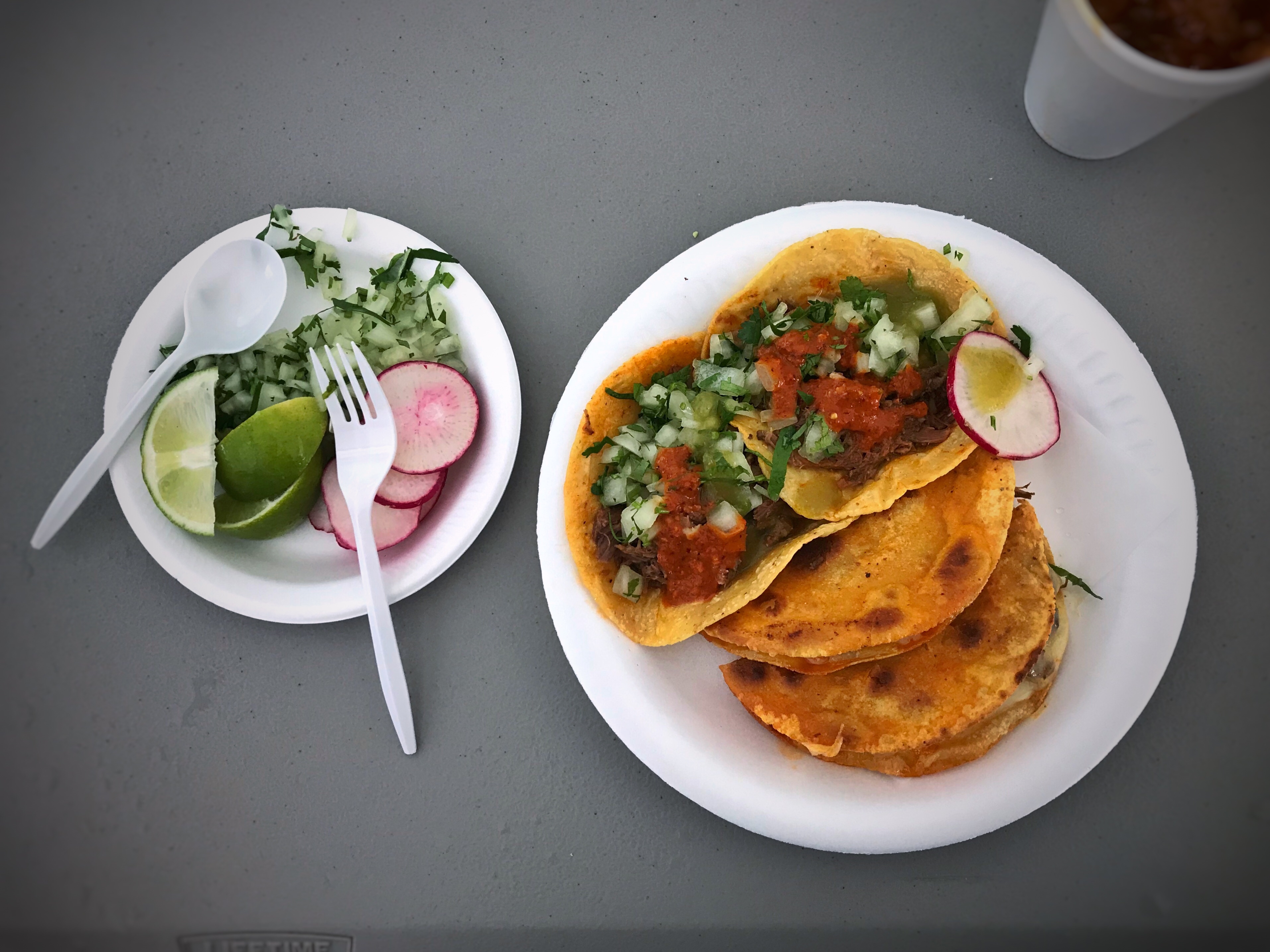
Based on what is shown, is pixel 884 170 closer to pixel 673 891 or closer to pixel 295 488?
pixel 295 488

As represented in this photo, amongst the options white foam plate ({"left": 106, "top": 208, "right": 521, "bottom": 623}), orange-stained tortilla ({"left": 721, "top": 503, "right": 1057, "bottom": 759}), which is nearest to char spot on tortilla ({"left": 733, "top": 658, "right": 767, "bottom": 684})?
orange-stained tortilla ({"left": 721, "top": 503, "right": 1057, "bottom": 759})

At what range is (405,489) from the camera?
182cm

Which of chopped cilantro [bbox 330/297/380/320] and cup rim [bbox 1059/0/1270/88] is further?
chopped cilantro [bbox 330/297/380/320]

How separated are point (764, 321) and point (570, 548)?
1.94 ft

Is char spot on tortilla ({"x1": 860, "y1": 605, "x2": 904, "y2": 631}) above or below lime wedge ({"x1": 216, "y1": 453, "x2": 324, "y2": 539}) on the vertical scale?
below

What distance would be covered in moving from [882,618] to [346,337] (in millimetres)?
1271

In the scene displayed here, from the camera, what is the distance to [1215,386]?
1.87m

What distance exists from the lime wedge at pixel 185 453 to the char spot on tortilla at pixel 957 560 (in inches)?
57.4

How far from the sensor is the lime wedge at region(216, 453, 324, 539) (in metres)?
1.77

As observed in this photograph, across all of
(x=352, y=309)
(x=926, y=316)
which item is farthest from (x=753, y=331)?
(x=352, y=309)

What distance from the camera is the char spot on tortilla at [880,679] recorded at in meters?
1.62

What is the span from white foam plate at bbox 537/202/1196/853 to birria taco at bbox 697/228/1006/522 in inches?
5.2

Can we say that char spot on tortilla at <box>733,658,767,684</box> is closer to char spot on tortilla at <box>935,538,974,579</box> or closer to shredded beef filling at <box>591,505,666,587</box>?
shredded beef filling at <box>591,505,666,587</box>

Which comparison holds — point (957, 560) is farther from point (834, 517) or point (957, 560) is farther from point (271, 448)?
point (271, 448)
